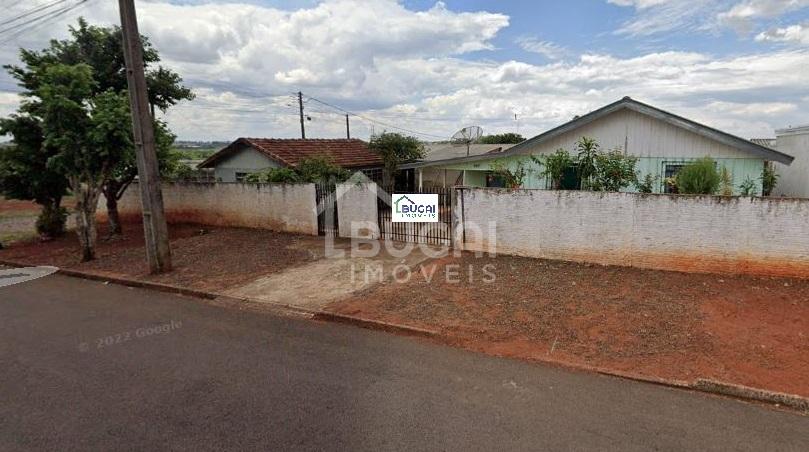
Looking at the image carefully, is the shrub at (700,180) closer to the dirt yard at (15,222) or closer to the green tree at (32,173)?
the green tree at (32,173)

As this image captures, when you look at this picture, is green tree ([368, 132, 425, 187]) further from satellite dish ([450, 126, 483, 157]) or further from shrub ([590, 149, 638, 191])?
shrub ([590, 149, 638, 191])

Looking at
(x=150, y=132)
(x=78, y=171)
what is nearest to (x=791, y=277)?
(x=150, y=132)

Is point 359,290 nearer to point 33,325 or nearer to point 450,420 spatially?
point 450,420

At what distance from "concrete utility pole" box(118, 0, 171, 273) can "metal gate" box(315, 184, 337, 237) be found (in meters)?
4.01

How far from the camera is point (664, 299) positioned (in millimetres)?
6168

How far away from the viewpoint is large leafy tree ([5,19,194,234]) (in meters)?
11.0

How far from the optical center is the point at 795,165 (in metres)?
11.7

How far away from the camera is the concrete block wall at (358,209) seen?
10977 millimetres

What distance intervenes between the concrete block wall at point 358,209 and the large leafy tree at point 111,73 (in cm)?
535

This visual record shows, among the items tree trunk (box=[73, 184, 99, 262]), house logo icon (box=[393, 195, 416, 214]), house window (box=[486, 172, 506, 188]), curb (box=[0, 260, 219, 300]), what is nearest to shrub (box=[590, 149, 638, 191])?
house logo icon (box=[393, 195, 416, 214])

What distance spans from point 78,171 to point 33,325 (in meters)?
4.99

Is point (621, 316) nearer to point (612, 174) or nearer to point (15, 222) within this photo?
point (612, 174)

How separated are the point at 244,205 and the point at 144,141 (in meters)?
5.23

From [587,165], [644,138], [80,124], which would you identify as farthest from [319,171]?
[644,138]
